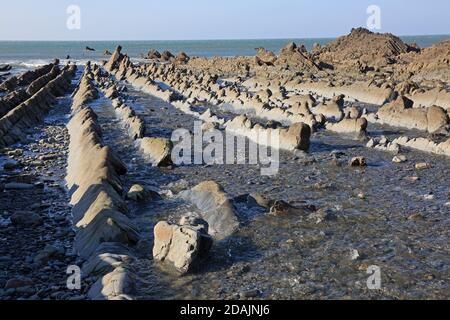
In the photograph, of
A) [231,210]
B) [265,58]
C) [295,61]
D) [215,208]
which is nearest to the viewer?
[231,210]

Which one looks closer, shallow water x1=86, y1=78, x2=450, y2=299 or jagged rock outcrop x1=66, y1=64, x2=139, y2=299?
jagged rock outcrop x1=66, y1=64, x2=139, y2=299

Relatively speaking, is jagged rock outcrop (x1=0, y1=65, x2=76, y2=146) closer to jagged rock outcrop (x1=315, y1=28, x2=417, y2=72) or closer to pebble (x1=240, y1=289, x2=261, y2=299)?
pebble (x1=240, y1=289, x2=261, y2=299)

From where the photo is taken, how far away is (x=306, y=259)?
30.4 ft

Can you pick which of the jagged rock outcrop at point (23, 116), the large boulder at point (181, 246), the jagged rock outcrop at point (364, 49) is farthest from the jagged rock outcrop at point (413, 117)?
the jagged rock outcrop at point (364, 49)

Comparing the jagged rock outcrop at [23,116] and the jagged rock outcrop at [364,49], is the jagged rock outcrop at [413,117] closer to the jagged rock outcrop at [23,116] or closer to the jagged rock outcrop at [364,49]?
the jagged rock outcrop at [23,116]

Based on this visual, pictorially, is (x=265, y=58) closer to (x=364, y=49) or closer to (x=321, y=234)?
(x=364, y=49)

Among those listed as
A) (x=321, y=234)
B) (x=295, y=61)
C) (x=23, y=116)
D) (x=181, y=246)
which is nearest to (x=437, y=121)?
(x=321, y=234)

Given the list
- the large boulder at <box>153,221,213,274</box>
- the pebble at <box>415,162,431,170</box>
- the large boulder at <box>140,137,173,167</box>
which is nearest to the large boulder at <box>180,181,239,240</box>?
the large boulder at <box>153,221,213,274</box>

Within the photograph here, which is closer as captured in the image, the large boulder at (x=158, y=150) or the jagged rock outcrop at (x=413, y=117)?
the large boulder at (x=158, y=150)

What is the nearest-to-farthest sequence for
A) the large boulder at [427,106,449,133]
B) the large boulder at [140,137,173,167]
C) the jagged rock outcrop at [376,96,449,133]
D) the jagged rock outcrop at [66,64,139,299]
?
the jagged rock outcrop at [66,64,139,299] → the large boulder at [140,137,173,167] → the large boulder at [427,106,449,133] → the jagged rock outcrop at [376,96,449,133]

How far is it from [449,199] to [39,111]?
2340 centimetres

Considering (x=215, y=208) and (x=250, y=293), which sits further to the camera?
(x=215, y=208)

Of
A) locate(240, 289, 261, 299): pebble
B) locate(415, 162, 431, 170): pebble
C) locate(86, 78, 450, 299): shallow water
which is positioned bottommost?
locate(240, 289, 261, 299): pebble
